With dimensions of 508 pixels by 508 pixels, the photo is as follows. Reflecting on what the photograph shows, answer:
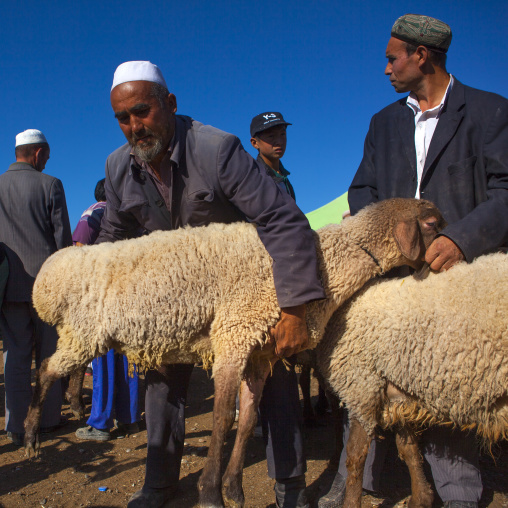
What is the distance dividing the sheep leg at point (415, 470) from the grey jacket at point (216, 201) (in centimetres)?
131

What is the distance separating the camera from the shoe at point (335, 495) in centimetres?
290

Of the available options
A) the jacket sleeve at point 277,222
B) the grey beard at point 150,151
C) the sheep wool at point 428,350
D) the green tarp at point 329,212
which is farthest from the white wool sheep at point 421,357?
the green tarp at point 329,212

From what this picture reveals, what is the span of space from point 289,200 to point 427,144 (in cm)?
118

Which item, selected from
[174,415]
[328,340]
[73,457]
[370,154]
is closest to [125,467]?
[73,457]

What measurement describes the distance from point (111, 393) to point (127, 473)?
1.02 meters

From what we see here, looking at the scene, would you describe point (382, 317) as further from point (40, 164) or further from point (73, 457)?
point (40, 164)

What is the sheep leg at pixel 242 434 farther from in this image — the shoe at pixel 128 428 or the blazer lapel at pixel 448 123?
the shoe at pixel 128 428

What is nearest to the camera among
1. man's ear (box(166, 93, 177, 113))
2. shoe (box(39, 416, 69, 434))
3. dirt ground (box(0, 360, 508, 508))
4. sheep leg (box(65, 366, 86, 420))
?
man's ear (box(166, 93, 177, 113))

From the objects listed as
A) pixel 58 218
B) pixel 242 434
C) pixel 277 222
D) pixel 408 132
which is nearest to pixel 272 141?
pixel 408 132

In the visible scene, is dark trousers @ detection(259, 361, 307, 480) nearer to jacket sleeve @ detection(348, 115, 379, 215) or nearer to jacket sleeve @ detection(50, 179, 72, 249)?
jacket sleeve @ detection(348, 115, 379, 215)

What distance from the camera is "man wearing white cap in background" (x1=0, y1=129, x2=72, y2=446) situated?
167 inches

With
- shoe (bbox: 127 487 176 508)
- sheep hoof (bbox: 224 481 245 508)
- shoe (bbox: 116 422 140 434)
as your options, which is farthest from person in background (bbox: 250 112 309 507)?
shoe (bbox: 116 422 140 434)

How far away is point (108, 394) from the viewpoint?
172 inches

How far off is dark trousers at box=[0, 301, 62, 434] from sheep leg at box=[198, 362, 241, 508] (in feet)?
8.70
